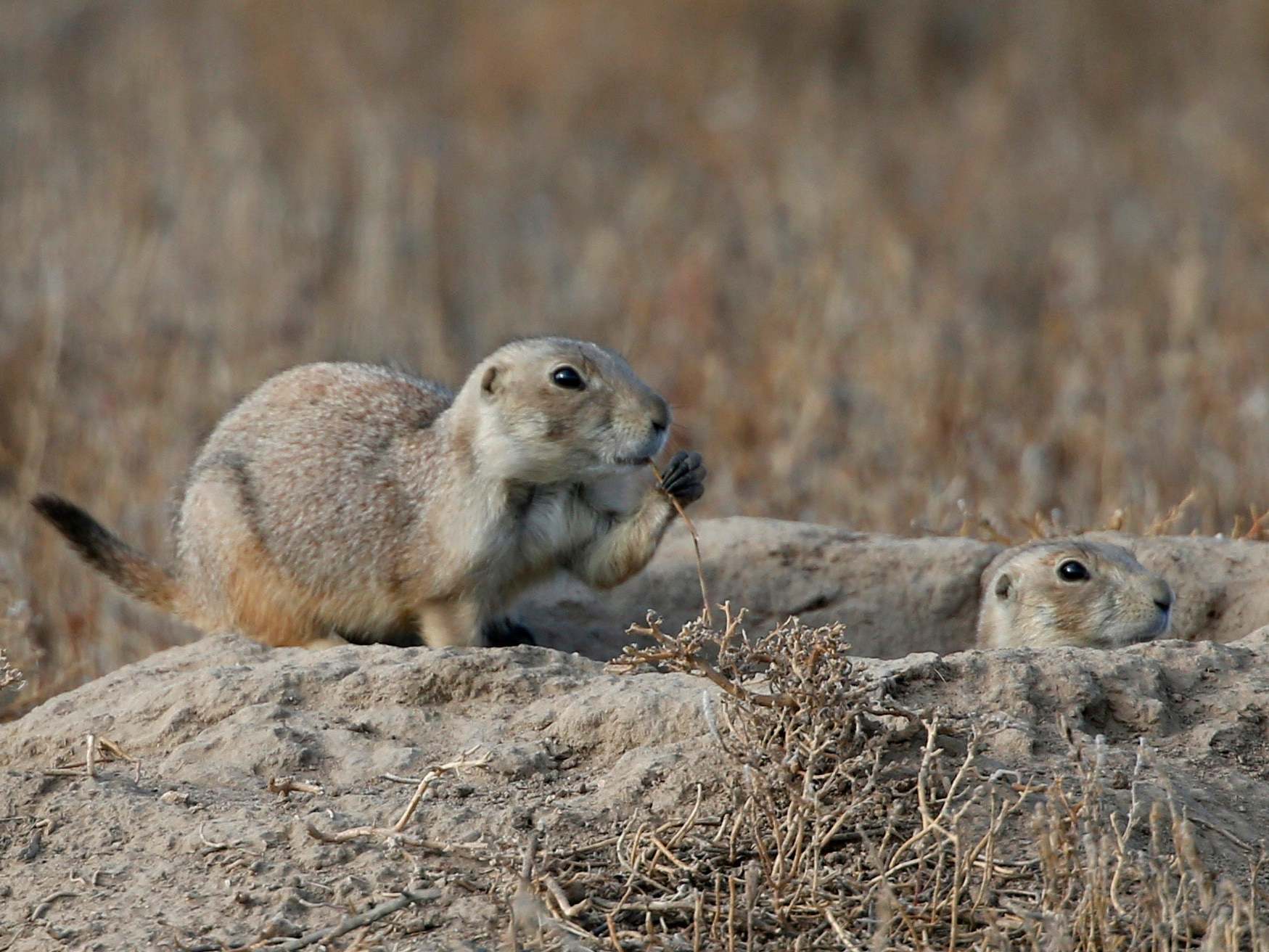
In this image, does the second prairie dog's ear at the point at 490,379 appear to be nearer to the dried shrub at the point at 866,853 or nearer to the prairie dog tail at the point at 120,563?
the prairie dog tail at the point at 120,563

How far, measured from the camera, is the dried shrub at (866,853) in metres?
3.53

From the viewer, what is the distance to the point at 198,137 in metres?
13.2

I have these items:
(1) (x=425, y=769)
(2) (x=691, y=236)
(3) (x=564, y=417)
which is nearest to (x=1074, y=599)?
(3) (x=564, y=417)

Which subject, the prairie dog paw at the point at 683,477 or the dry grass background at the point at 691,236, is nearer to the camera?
the prairie dog paw at the point at 683,477

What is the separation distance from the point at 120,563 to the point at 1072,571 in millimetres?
3127

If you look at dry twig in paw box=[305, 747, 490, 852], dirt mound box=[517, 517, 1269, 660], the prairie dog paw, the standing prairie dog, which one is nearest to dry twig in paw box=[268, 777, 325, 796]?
dry twig in paw box=[305, 747, 490, 852]

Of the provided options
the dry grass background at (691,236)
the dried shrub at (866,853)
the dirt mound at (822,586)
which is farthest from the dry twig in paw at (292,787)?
the dry grass background at (691,236)

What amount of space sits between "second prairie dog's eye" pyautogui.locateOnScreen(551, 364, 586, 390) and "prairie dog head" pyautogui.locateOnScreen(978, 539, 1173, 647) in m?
1.53

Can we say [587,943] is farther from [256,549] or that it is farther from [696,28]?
[696,28]

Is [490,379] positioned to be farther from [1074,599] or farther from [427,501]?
[1074,599]

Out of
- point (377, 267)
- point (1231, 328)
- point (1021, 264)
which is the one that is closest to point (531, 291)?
point (377, 267)

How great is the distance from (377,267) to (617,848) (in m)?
8.21

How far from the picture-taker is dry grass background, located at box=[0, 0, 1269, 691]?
8930 mm

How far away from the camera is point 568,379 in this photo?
542 cm
